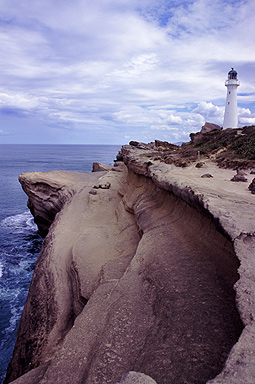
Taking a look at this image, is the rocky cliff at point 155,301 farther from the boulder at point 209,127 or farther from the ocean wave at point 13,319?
the boulder at point 209,127

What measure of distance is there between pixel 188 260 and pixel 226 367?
305 cm

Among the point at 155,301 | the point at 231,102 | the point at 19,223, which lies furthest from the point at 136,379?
the point at 231,102

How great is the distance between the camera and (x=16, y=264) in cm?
1506

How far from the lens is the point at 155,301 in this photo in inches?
178

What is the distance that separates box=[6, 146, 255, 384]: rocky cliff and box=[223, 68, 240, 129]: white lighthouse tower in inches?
1137

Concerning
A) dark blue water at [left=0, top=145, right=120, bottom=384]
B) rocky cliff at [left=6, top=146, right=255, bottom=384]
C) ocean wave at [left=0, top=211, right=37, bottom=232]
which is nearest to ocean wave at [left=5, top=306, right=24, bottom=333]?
dark blue water at [left=0, top=145, right=120, bottom=384]

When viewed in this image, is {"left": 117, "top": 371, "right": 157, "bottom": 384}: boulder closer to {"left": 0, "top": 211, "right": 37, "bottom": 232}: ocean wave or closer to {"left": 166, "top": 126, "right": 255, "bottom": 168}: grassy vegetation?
{"left": 166, "top": 126, "right": 255, "bottom": 168}: grassy vegetation

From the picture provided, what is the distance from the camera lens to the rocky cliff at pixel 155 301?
3148mm

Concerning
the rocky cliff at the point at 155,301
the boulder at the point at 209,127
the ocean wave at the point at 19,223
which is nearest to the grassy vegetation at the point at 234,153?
the rocky cliff at the point at 155,301

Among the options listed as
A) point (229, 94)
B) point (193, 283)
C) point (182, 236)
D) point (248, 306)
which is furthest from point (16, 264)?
point (229, 94)

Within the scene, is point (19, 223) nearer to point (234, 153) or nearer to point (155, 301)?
point (234, 153)

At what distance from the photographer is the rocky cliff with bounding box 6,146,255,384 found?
3148mm

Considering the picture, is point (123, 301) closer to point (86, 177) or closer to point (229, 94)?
point (86, 177)

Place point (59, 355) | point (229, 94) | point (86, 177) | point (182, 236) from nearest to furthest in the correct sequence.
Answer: point (59, 355)
point (182, 236)
point (86, 177)
point (229, 94)
